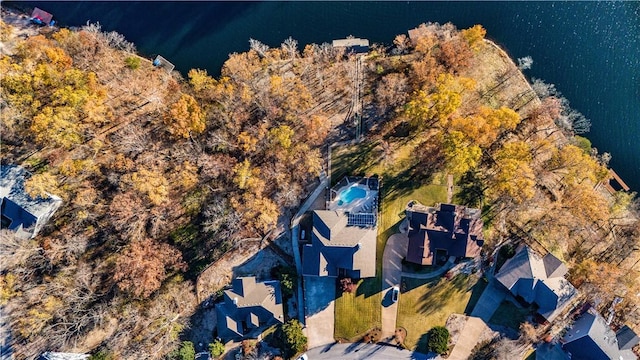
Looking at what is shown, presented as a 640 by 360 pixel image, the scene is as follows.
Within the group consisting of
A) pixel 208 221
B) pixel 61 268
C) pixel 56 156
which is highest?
pixel 56 156

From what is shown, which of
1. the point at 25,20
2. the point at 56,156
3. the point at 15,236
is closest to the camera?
the point at 15,236

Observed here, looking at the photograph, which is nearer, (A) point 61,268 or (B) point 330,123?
(A) point 61,268

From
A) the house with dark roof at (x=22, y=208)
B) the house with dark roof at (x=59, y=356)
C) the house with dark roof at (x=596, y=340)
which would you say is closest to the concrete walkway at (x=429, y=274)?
the house with dark roof at (x=596, y=340)

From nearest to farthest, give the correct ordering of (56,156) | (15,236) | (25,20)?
(15,236)
(56,156)
(25,20)

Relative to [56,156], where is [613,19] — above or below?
above

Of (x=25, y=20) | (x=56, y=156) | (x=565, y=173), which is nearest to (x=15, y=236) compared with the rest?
(x=56, y=156)

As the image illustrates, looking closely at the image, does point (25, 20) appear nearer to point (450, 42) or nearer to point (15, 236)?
point (15, 236)

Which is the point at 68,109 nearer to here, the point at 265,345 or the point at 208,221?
the point at 208,221

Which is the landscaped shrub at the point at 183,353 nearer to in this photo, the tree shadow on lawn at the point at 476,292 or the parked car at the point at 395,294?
the parked car at the point at 395,294
